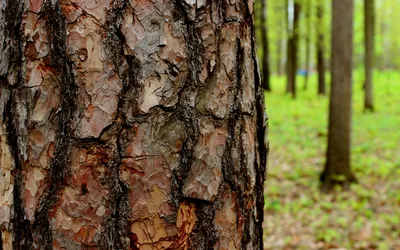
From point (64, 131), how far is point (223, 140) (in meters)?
0.39

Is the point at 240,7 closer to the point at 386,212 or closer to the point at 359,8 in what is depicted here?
the point at 386,212

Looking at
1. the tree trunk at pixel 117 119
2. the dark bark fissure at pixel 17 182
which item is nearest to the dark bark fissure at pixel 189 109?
the tree trunk at pixel 117 119

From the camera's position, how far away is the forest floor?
5.22 meters

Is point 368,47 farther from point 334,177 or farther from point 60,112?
point 60,112

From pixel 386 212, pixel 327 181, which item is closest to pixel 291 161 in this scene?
pixel 327 181

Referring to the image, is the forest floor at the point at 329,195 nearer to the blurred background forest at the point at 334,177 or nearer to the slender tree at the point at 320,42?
the blurred background forest at the point at 334,177

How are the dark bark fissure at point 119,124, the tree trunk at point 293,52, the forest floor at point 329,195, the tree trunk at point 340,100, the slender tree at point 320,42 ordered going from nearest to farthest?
the dark bark fissure at point 119,124 < the forest floor at point 329,195 < the tree trunk at point 340,100 < the slender tree at point 320,42 < the tree trunk at point 293,52

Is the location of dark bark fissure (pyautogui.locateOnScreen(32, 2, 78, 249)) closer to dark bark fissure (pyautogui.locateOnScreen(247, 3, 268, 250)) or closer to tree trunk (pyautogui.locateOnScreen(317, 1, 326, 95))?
dark bark fissure (pyautogui.locateOnScreen(247, 3, 268, 250))

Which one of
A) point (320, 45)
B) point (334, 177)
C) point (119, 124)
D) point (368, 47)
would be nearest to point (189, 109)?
point (119, 124)

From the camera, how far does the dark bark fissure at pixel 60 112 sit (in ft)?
3.22

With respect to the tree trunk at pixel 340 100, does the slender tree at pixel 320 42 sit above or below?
above

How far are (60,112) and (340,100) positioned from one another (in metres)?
6.47

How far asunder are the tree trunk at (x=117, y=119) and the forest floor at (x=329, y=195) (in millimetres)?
4261

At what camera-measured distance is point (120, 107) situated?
0.99 m
